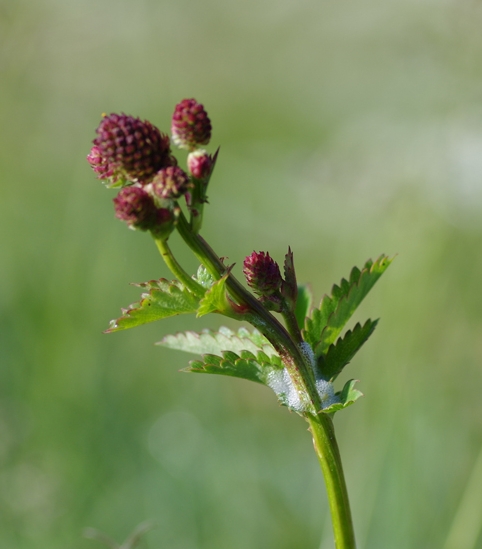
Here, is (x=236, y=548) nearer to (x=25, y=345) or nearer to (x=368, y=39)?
(x=25, y=345)

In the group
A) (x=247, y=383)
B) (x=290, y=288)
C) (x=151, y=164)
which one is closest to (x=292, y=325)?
(x=290, y=288)

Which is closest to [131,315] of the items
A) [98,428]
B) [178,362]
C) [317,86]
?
[98,428]

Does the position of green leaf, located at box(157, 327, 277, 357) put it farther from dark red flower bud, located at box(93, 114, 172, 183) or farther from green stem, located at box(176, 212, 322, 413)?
dark red flower bud, located at box(93, 114, 172, 183)

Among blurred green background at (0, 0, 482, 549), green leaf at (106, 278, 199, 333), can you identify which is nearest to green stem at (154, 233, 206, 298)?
green leaf at (106, 278, 199, 333)

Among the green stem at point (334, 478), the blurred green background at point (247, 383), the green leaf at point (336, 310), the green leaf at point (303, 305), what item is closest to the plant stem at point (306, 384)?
the green stem at point (334, 478)

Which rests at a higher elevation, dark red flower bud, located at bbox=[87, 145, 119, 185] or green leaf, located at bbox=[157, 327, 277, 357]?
dark red flower bud, located at bbox=[87, 145, 119, 185]

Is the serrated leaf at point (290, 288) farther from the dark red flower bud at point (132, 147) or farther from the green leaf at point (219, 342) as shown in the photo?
the dark red flower bud at point (132, 147)
